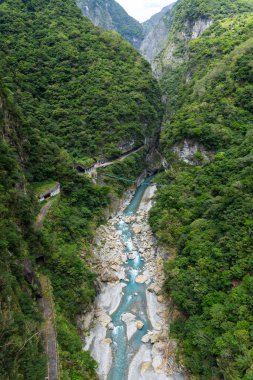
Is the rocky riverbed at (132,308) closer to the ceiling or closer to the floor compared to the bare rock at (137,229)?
closer to the ceiling

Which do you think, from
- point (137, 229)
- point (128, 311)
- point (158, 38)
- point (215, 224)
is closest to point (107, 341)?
point (128, 311)

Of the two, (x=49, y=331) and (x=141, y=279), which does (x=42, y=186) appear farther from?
(x=49, y=331)

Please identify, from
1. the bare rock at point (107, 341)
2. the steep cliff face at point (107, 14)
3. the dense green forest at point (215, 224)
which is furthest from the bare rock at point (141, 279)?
the steep cliff face at point (107, 14)

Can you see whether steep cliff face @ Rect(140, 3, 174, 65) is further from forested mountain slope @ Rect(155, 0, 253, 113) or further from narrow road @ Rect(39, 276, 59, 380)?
narrow road @ Rect(39, 276, 59, 380)

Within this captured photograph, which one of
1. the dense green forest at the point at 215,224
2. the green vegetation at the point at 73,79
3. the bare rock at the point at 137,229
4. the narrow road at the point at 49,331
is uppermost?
the green vegetation at the point at 73,79

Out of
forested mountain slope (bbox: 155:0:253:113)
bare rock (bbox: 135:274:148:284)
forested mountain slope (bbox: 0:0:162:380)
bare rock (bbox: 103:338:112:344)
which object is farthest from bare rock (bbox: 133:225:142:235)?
forested mountain slope (bbox: 155:0:253:113)

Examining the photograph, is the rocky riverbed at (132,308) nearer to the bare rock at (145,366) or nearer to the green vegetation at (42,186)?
the bare rock at (145,366)

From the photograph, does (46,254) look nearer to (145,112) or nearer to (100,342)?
(100,342)
